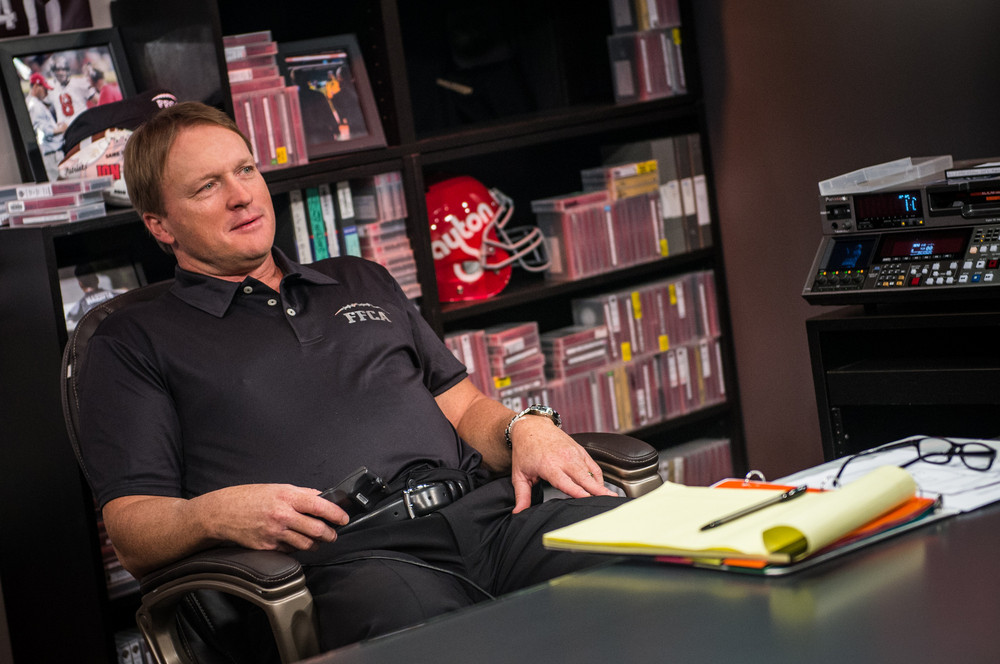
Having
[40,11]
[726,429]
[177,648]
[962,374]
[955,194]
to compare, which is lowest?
[726,429]

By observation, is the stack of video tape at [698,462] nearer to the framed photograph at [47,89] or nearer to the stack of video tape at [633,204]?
the stack of video tape at [633,204]

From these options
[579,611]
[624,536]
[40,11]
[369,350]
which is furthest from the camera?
[40,11]

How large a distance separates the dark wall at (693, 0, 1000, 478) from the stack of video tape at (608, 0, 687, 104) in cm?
12

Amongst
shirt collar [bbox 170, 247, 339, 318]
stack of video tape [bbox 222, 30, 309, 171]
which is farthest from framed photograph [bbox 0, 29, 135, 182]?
shirt collar [bbox 170, 247, 339, 318]

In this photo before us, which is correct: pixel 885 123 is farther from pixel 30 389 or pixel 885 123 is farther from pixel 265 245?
pixel 30 389

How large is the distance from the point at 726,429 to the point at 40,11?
238 cm

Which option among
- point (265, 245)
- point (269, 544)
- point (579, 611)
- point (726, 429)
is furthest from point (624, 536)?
point (726, 429)

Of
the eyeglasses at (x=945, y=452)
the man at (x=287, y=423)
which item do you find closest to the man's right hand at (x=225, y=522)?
the man at (x=287, y=423)

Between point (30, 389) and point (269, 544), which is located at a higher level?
point (30, 389)

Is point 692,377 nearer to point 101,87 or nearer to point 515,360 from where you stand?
point 515,360

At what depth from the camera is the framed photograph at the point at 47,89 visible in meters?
2.73

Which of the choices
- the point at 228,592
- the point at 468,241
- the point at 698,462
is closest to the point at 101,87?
the point at 468,241

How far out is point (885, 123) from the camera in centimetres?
304

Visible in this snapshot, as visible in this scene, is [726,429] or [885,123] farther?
[726,429]
